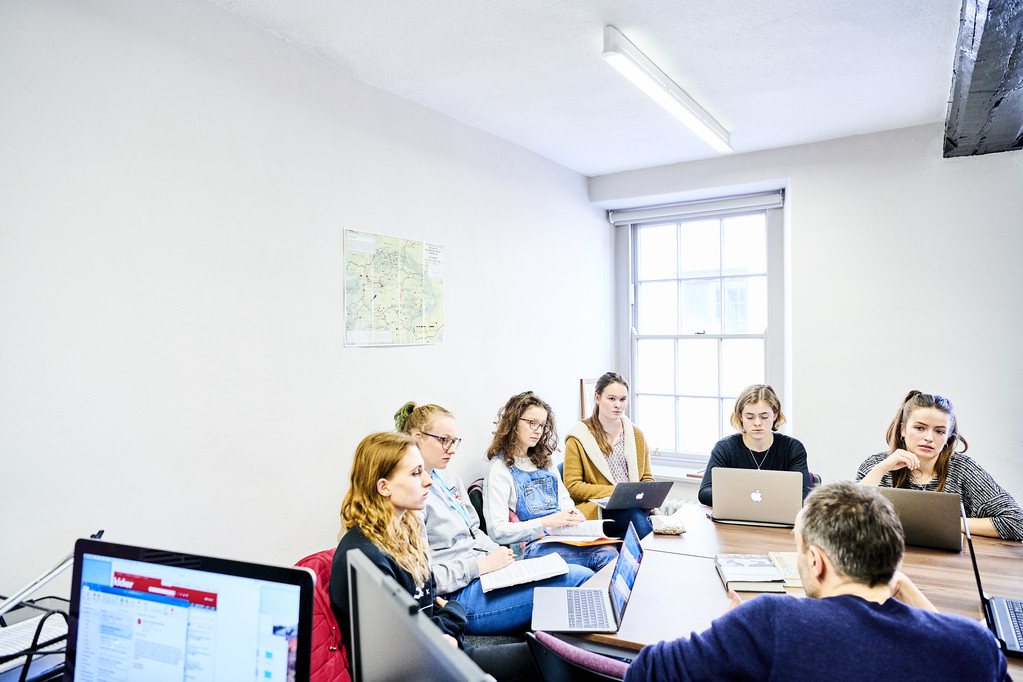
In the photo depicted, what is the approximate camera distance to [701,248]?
5320mm

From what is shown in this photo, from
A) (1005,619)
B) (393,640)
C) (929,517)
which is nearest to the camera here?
(393,640)

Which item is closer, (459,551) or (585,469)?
(459,551)

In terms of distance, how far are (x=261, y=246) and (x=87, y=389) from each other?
2.87 feet

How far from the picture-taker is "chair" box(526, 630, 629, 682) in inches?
51.4

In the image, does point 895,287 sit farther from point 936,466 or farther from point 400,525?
point 400,525

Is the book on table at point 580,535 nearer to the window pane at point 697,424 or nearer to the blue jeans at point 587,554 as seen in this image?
the blue jeans at point 587,554

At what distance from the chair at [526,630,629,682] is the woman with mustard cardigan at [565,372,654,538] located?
2202mm

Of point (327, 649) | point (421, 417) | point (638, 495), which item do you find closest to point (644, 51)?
point (421, 417)

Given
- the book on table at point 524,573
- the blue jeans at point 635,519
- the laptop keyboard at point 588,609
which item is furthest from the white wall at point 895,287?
the laptop keyboard at point 588,609

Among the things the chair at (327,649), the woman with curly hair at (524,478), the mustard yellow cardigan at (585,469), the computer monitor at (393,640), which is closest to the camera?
the computer monitor at (393,640)

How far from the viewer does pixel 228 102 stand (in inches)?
99.7

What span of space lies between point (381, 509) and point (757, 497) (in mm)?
1651

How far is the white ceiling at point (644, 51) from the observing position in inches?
99.0

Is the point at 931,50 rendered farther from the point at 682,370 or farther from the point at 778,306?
the point at 682,370
